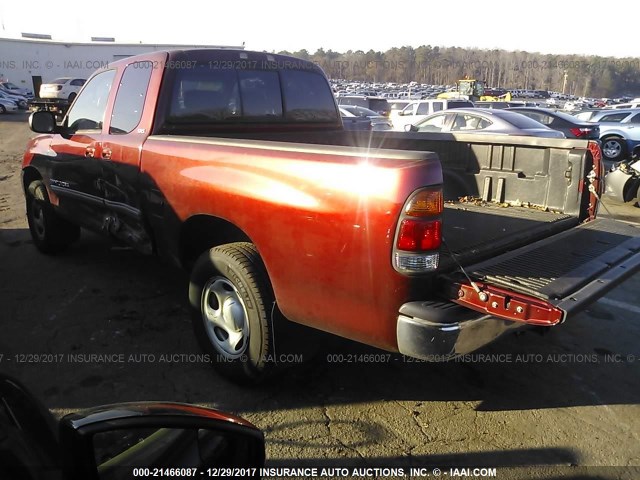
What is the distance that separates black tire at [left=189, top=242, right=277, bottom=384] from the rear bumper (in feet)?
2.85

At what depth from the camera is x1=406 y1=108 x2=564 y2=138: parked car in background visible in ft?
35.1

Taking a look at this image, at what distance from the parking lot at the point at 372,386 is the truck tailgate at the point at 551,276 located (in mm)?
554

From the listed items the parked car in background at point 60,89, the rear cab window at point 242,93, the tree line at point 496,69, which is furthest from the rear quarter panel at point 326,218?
the tree line at point 496,69

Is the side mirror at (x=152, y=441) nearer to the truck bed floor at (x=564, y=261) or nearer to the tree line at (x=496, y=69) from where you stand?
the truck bed floor at (x=564, y=261)

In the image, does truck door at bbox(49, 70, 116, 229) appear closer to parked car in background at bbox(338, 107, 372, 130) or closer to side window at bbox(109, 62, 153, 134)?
side window at bbox(109, 62, 153, 134)

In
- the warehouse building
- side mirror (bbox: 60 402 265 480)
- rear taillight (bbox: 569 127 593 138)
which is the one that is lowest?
side mirror (bbox: 60 402 265 480)

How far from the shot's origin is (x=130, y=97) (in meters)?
4.22

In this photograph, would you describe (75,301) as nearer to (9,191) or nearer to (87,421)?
(87,421)

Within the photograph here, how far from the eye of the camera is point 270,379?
323cm

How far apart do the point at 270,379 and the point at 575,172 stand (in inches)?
103

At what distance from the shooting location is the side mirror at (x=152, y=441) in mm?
1478

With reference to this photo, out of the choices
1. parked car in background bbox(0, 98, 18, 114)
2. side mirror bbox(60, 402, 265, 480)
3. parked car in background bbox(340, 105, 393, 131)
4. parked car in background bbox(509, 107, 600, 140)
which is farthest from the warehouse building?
side mirror bbox(60, 402, 265, 480)

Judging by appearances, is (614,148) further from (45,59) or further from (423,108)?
(45,59)

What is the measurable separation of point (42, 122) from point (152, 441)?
424cm
